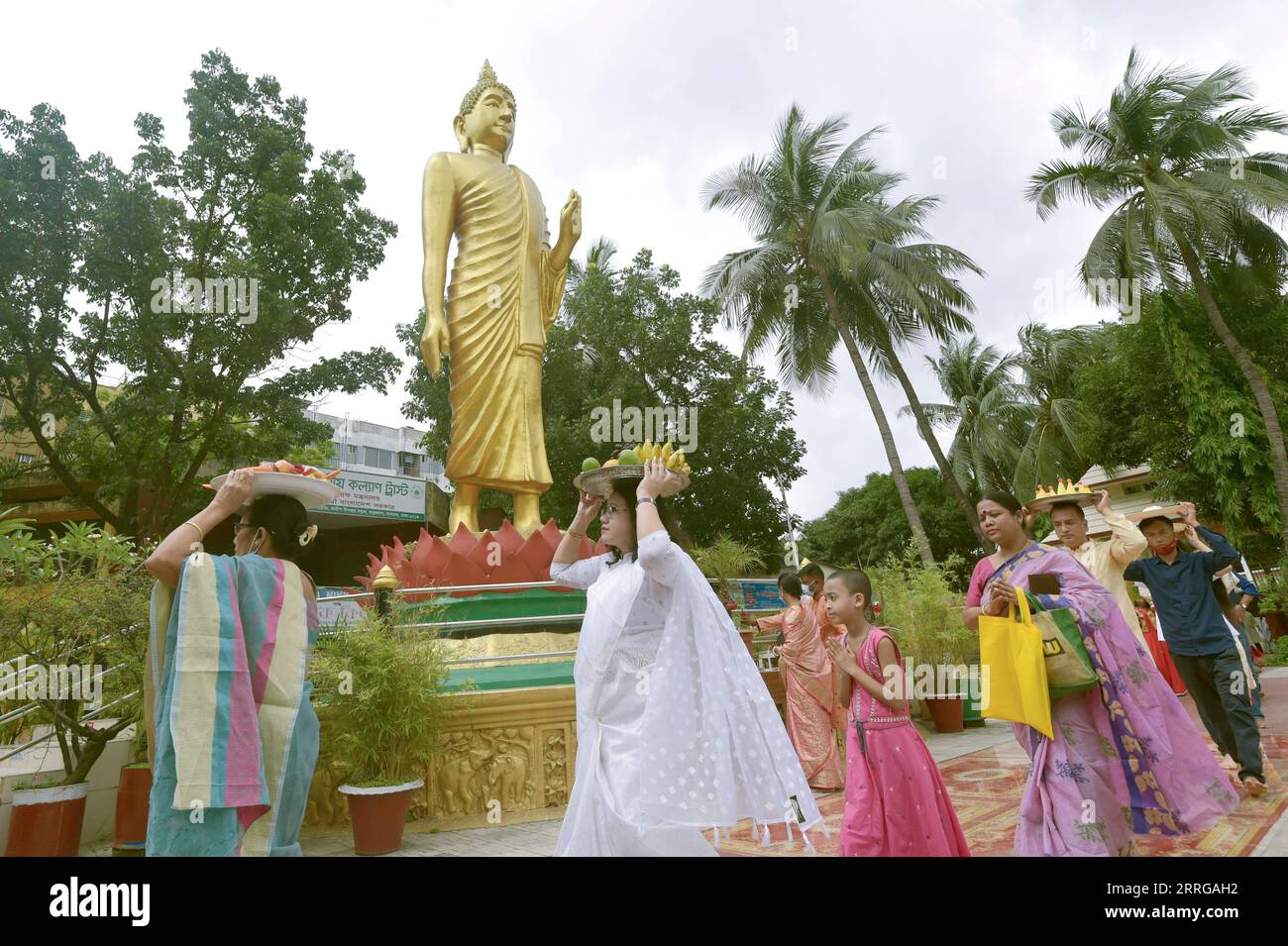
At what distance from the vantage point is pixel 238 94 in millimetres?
13922

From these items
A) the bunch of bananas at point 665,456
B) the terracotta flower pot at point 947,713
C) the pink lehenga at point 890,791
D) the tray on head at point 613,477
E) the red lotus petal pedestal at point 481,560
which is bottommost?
the terracotta flower pot at point 947,713

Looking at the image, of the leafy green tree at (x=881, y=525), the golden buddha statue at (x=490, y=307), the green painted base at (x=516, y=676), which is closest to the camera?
the green painted base at (x=516, y=676)

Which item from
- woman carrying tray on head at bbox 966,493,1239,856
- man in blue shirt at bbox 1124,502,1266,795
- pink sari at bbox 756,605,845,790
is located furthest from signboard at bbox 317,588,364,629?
man in blue shirt at bbox 1124,502,1266,795

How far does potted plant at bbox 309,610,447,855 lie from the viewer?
14.9ft

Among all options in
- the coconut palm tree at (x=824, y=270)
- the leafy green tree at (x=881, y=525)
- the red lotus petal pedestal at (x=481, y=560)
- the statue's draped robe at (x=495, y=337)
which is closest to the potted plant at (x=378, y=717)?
the red lotus petal pedestal at (x=481, y=560)

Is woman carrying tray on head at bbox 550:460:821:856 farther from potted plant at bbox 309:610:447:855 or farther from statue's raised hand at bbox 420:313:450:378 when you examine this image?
statue's raised hand at bbox 420:313:450:378

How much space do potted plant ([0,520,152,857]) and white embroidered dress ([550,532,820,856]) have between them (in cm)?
314

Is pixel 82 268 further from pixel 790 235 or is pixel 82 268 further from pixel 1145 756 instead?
pixel 1145 756

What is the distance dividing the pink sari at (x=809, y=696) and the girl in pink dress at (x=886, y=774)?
9.40 ft

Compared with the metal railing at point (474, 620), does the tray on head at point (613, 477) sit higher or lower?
higher

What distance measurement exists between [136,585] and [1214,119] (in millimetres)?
17119

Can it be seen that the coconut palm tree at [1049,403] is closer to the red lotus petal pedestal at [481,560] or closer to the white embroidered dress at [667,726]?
the red lotus petal pedestal at [481,560]

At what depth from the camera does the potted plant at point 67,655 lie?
4.19 m
